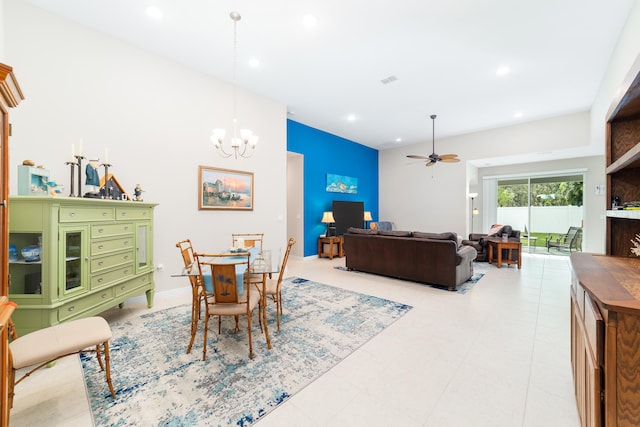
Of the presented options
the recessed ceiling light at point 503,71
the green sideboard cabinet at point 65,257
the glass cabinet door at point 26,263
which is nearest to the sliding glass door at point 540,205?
the recessed ceiling light at point 503,71

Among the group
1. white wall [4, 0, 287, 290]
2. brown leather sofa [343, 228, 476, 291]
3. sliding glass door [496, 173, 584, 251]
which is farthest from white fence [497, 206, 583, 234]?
white wall [4, 0, 287, 290]

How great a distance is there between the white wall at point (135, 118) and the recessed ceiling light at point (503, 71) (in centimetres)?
400

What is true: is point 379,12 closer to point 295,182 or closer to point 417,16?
point 417,16

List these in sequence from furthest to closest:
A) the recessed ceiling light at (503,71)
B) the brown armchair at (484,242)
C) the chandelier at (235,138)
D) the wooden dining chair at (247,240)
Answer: the brown armchair at (484,242), the recessed ceiling light at (503,71), the wooden dining chair at (247,240), the chandelier at (235,138)

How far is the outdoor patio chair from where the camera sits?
6.88 m

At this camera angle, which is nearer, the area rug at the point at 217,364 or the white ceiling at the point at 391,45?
the area rug at the point at 217,364

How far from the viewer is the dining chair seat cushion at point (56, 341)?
1.51m

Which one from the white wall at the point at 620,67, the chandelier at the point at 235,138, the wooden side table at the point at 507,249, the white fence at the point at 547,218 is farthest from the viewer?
the white fence at the point at 547,218

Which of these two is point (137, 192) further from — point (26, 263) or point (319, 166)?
point (319, 166)

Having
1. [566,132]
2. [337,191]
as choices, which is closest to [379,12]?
[337,191]

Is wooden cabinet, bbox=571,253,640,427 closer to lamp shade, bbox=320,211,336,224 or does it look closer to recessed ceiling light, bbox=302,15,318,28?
recessed ceiling light, bbox=302,15,318,28

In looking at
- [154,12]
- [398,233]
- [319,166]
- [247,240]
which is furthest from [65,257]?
[319,166]

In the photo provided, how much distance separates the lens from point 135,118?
3410 mm

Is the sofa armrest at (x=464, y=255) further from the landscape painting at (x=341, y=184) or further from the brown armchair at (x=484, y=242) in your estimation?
the landscape painting at (x=341, y=184)
